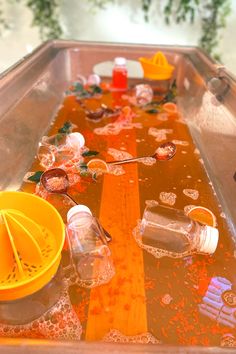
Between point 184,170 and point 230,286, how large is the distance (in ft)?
1.51

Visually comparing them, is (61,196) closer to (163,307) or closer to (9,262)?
(9,262)

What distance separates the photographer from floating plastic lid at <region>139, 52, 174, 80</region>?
156cm

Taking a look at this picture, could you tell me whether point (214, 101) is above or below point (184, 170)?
above

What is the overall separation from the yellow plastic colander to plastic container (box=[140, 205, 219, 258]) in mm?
259

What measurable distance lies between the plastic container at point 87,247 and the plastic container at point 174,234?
12cm

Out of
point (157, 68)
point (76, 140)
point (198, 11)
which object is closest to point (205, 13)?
point (198, 11)

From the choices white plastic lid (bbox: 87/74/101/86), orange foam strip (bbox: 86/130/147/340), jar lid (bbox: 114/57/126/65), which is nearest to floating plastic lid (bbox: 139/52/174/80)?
jar lid (bbox: 114/57/126/65)

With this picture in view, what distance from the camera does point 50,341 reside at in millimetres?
511

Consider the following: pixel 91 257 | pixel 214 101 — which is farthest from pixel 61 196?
pixel 214 101

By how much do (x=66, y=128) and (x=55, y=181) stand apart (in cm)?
38

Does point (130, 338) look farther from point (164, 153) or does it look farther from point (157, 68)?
point (157, 68)

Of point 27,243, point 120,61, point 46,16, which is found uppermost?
point 46,16

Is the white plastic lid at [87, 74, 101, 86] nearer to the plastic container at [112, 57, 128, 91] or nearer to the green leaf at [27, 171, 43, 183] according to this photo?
the plastic container at [112, 57, 128, 91]

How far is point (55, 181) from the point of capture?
3.09 ft
